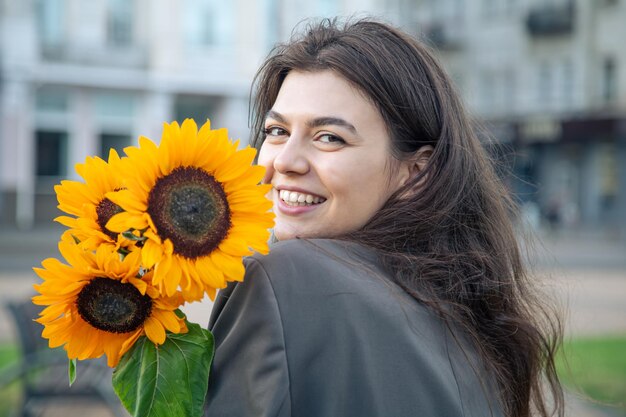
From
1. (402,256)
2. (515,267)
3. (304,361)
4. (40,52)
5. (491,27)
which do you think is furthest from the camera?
(491,27)

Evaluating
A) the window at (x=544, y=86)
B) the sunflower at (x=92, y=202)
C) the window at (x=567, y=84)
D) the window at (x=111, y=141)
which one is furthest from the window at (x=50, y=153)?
the sunflower at (x=92, y=202)

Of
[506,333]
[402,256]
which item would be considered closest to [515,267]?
[506,333]

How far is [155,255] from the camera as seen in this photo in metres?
1.50

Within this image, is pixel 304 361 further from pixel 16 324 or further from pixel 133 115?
pixel 133 115

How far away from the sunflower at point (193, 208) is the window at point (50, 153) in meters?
26.8

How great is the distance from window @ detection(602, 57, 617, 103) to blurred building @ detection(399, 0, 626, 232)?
0.12 ft

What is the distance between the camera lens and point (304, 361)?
158cm

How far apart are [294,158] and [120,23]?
91.0ft

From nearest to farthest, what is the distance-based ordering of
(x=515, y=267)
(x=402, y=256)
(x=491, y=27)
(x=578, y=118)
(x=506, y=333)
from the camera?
(x=402, y=256) → (x=506, y=333) → (x=515, y=267) → (x=578, y=118) → (x=491, y=27)

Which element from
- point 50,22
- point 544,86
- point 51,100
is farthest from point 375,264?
point 544,86

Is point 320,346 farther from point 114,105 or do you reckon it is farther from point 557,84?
point 557,84

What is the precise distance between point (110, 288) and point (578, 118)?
33.3m

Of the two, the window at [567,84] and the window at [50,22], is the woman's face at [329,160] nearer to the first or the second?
the window at [50,22]

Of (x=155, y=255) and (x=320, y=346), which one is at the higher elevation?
(x=155, y=255)
